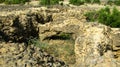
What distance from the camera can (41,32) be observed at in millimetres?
14594

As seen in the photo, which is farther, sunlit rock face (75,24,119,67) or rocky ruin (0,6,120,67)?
sunlit rock face (75,24,119,67)

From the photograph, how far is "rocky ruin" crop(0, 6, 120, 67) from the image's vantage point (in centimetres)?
444

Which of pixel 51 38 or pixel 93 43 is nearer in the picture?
pixel 93 43

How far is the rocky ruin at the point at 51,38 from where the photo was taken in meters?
4.44

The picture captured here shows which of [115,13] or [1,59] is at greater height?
[1,59]

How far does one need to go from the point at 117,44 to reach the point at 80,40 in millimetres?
2566

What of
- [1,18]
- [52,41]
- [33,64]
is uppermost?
[33,64]

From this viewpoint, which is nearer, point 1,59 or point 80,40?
point 1,59

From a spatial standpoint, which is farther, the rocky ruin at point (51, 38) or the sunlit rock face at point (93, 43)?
the sunlit rock face at point (93, 43)

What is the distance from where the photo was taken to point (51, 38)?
1440cm

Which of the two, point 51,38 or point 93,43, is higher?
point 93,43

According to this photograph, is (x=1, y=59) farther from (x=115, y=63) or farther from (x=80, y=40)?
(x=80, y=40)

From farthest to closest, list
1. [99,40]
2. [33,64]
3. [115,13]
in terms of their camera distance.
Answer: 1. [115,13]
2. [99,40]
3. [33,64]

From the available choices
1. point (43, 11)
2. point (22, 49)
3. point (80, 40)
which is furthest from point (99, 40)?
point (43, 11)
